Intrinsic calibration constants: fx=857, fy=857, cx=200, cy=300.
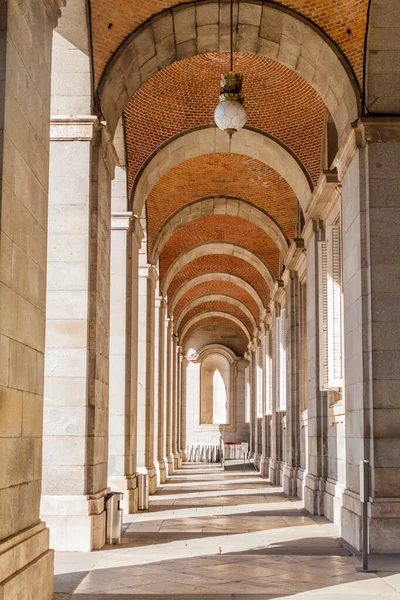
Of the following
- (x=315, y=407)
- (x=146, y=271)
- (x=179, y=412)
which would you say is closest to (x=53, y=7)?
(x=315, y=407)

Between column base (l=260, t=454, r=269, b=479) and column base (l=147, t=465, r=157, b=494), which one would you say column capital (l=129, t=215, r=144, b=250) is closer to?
column base (l=147, t=465, r=157, b=494)

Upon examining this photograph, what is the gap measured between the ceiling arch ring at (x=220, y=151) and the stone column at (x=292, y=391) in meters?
3.37

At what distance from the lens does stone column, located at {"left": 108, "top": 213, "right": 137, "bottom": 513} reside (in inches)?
Answer: 608

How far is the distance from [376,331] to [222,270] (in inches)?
857

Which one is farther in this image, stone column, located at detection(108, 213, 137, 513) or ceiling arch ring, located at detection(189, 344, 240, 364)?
ceiling arch ring, located at detection(189, 344, 240, 364)

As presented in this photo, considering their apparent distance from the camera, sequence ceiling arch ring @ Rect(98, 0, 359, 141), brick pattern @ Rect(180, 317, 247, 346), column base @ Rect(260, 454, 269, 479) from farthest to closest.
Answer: brick pattern @ Rect(180, 317, 247, 346) < column base @ Rect(260, 454, 269, 479) < ceiling arch ring @ Rect(98, 0, 359, 141)

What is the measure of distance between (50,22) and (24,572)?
5028 mm

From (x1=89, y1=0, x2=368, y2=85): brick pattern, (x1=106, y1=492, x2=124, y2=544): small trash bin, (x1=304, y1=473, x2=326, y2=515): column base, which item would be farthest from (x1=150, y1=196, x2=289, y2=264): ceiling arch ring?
(x1=106, y1=492, x2=124, y2=544): small trash bin

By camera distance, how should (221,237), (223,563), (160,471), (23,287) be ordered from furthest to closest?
(221,237), (160,471), (223,563), (23,287)

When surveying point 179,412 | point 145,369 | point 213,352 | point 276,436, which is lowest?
point 276,436

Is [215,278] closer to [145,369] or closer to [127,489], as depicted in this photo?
[145,369]

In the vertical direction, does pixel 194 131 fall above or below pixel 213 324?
above

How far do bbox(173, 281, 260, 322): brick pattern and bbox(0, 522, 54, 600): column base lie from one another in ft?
93.7

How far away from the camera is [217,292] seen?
3791 centimetres
